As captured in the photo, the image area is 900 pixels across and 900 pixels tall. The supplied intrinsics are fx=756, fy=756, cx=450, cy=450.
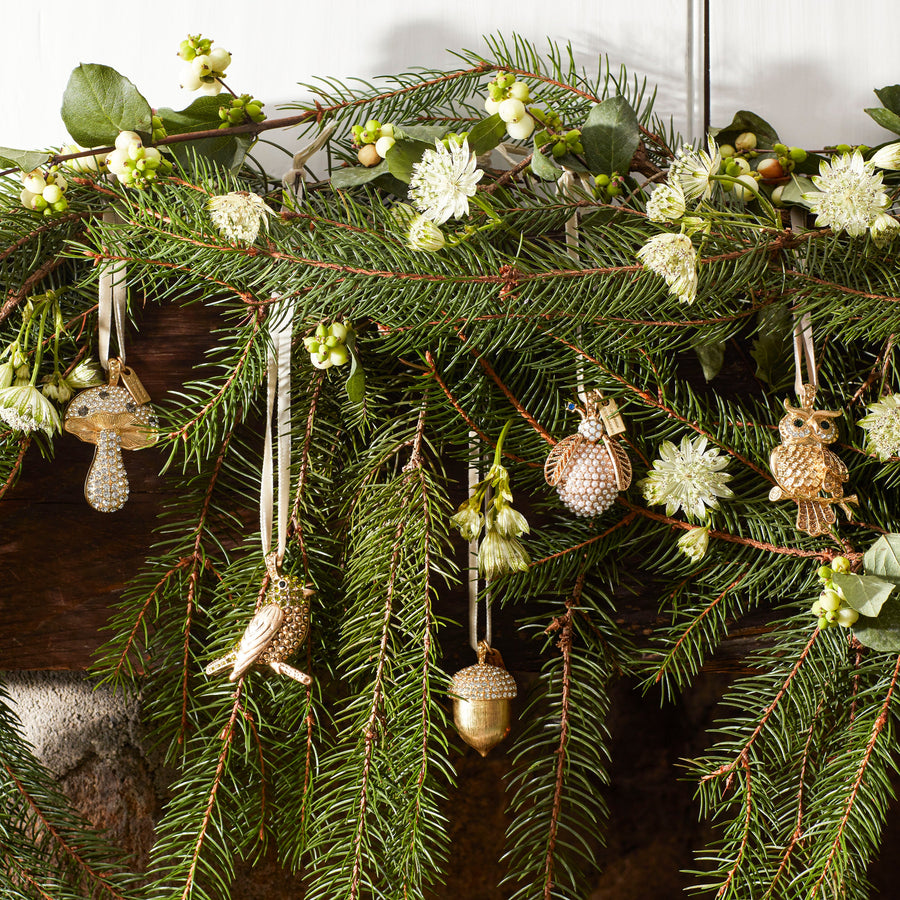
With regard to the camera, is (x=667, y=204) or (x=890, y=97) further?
(x=890, y=97)

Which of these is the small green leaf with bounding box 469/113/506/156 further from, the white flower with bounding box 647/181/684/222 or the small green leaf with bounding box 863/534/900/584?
the small green leaf with bounding box 863/534/900/584

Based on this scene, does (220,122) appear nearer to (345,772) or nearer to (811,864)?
(345,772)

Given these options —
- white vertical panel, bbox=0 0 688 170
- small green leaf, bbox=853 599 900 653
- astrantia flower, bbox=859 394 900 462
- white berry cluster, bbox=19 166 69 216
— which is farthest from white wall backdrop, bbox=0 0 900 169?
small green leaf, bbox=853 599 900 653

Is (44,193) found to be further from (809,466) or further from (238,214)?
(809,466)

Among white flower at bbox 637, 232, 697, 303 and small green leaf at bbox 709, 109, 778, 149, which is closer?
white flower at bbox 637, 232, 697, 303

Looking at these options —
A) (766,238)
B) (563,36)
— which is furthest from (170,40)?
(766,238)

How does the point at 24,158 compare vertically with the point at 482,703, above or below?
above

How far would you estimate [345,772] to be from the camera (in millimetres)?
464

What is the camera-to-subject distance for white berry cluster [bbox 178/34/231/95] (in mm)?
439

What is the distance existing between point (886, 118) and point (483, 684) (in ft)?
1.44

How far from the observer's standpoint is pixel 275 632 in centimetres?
43

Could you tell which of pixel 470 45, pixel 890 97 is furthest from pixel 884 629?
pixel 470 45

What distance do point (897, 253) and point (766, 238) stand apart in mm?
81

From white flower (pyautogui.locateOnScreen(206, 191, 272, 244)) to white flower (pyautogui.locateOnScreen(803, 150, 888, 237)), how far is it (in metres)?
0.30
